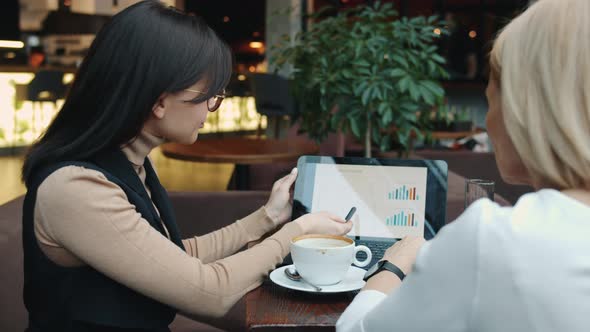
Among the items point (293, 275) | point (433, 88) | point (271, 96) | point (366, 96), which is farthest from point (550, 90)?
point (271, 96)

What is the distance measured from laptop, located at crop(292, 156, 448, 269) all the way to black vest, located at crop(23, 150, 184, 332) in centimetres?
40

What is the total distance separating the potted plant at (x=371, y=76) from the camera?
2.76m

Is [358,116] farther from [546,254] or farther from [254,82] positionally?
[254,82]

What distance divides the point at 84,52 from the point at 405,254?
21.7 ft

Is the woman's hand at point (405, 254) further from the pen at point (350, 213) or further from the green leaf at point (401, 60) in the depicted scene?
the green leaf at point (401, 60)

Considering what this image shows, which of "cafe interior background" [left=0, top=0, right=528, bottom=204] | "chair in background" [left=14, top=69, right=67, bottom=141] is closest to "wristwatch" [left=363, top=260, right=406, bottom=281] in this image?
"cafe interior background" [left=0, top=0, right=528, bottom=204]

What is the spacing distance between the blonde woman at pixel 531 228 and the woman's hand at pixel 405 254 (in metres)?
0.27

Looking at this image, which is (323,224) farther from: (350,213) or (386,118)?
(386,118)

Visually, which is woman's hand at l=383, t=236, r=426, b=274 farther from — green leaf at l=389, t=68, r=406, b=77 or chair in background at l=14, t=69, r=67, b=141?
chair in background at l=14, t=69, r=67, b=141

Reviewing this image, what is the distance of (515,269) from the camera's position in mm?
690

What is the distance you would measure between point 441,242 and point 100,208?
63cm

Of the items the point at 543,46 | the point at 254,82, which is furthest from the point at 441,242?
the point at 254,82

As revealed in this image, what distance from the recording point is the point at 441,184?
147 cm

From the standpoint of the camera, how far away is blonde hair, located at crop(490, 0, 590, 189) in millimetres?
742
